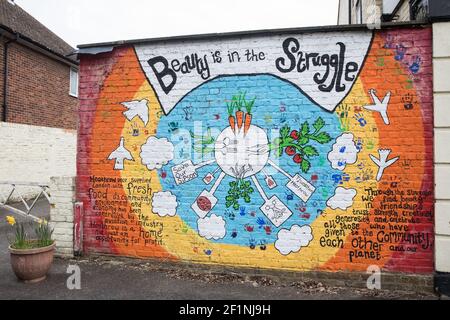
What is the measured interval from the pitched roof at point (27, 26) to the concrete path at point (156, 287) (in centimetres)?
1060

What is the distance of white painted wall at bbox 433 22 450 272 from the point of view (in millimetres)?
4258

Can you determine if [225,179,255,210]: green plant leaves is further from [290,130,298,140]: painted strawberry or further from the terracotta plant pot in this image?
the terracotta plant pot

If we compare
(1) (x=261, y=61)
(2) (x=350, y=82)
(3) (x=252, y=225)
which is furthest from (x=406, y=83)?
(3) (x=252, y=225)

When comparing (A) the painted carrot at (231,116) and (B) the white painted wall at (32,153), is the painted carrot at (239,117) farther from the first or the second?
(B) the white painted wall at (32,153)

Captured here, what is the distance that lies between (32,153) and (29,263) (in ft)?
26.9

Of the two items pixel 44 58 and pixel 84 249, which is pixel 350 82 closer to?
pixel 84 249

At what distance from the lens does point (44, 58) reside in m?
13.9

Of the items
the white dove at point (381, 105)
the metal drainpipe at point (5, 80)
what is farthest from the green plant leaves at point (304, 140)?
the metal drainpipe at point (5, 80)

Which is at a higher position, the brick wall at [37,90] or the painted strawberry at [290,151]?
the brick wall at [37,90]

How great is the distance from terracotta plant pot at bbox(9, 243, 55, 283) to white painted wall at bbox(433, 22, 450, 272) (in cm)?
526

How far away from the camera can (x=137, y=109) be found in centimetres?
537

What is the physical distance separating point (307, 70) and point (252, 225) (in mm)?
2339

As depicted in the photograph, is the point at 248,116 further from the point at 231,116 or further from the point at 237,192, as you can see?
the point at 237,192

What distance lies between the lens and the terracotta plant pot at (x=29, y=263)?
462cm
